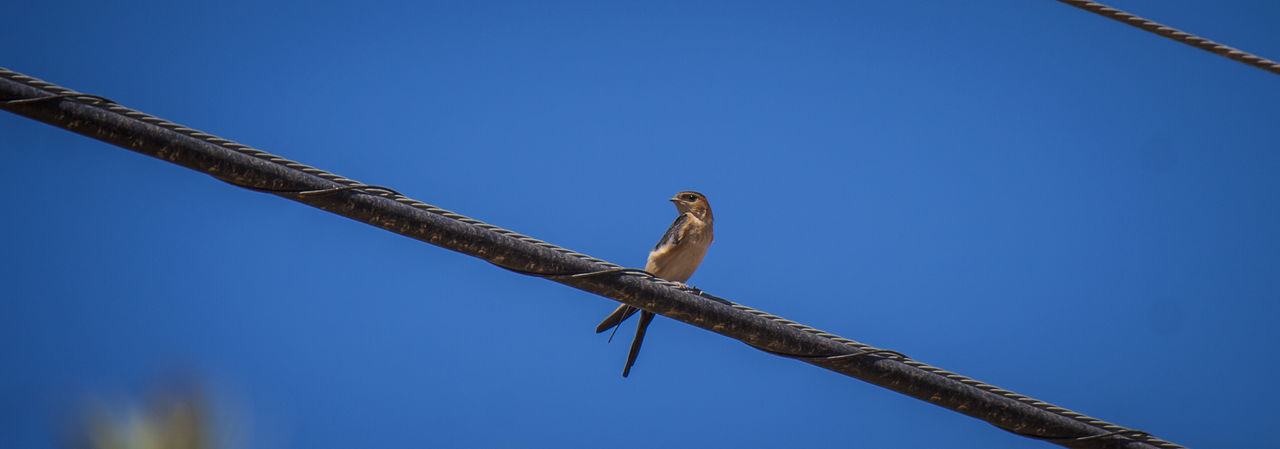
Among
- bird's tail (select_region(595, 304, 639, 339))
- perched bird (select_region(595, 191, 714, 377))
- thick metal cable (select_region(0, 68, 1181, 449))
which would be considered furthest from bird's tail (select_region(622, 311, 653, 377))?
thick metal cable (select_region(0, 68, 1181, 449))

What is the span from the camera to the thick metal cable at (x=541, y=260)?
4.21 m

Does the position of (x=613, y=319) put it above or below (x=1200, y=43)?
below

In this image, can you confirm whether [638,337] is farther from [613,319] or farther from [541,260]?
[541,260]

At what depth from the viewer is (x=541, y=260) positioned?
15.8 ft

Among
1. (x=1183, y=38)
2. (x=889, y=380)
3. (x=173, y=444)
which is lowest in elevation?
(x=173, y=444)

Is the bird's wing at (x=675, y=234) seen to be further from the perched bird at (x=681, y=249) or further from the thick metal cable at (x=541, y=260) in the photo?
the thick metal cable at (x=541, y=260)

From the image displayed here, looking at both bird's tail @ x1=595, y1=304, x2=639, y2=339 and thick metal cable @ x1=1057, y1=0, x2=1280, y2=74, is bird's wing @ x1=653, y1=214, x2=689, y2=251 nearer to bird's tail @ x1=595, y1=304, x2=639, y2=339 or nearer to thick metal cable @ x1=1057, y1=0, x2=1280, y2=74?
bird's tail @ x1=595, y1=304, x2=639, y2=339

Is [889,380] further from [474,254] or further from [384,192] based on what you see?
[384,192]

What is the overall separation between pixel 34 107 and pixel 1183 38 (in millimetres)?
5563

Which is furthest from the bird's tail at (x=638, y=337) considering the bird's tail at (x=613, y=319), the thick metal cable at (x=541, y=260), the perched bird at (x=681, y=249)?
the thick metal cable at (x=541, y=260)

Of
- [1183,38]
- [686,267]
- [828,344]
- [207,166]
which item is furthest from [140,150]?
[686,267]

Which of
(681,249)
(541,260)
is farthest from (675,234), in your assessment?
(541,260)

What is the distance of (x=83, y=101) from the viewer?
4.20 metres

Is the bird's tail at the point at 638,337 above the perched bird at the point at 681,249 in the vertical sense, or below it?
below
